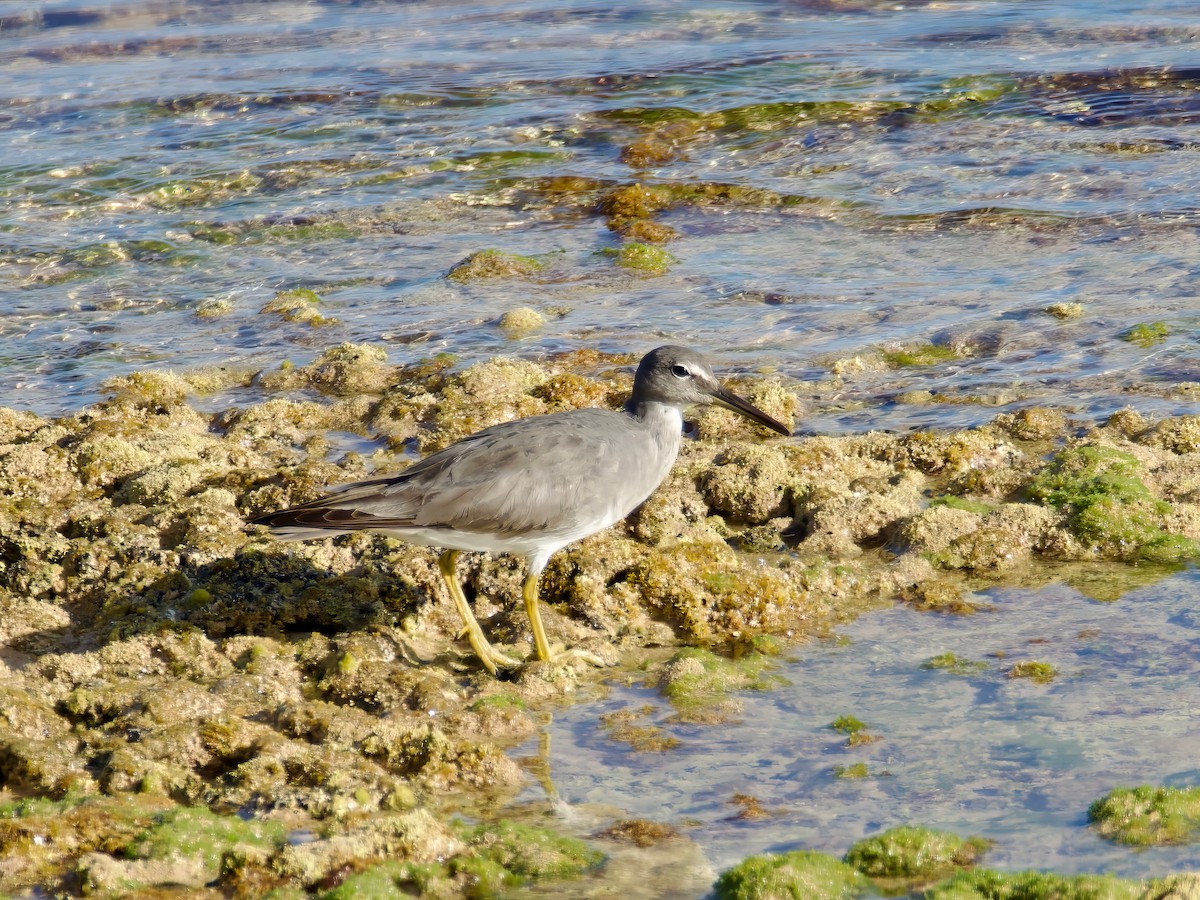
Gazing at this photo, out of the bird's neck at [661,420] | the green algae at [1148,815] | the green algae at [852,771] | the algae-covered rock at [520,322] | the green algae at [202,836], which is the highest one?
the bird's neck at [661,420]

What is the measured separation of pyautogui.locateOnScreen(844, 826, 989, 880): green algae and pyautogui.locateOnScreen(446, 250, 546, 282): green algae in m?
7.69

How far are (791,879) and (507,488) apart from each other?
227cm

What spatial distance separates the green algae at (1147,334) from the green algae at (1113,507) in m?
2.43

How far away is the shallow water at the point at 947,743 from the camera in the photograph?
4258 mm

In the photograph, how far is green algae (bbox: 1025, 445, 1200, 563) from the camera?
20.3 feet

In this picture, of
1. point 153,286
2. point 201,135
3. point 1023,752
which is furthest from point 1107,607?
point 201,135

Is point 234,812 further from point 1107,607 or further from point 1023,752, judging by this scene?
point 1107,607

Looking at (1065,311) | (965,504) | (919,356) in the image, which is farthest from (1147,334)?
(965,504)

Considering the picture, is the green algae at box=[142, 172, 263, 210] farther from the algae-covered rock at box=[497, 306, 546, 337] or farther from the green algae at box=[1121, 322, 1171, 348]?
the green algae at box=[1121, 322, 1171, 348]

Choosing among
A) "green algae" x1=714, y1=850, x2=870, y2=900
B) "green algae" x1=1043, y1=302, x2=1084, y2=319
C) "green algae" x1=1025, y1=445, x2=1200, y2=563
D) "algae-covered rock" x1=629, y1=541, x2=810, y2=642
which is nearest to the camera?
"green algae" x1=714, y1=850, x2=870, y2=900

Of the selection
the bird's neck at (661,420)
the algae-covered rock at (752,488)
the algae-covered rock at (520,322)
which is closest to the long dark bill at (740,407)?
the bird's neck at (661,420)

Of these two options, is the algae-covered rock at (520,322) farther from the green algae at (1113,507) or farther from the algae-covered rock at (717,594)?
the green algae at (1113,507)

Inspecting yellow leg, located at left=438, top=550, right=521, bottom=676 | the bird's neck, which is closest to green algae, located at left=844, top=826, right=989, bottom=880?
yellow leg, located at left=438, top=550, right=521, bottom=676

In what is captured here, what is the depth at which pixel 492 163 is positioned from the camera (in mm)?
14539
